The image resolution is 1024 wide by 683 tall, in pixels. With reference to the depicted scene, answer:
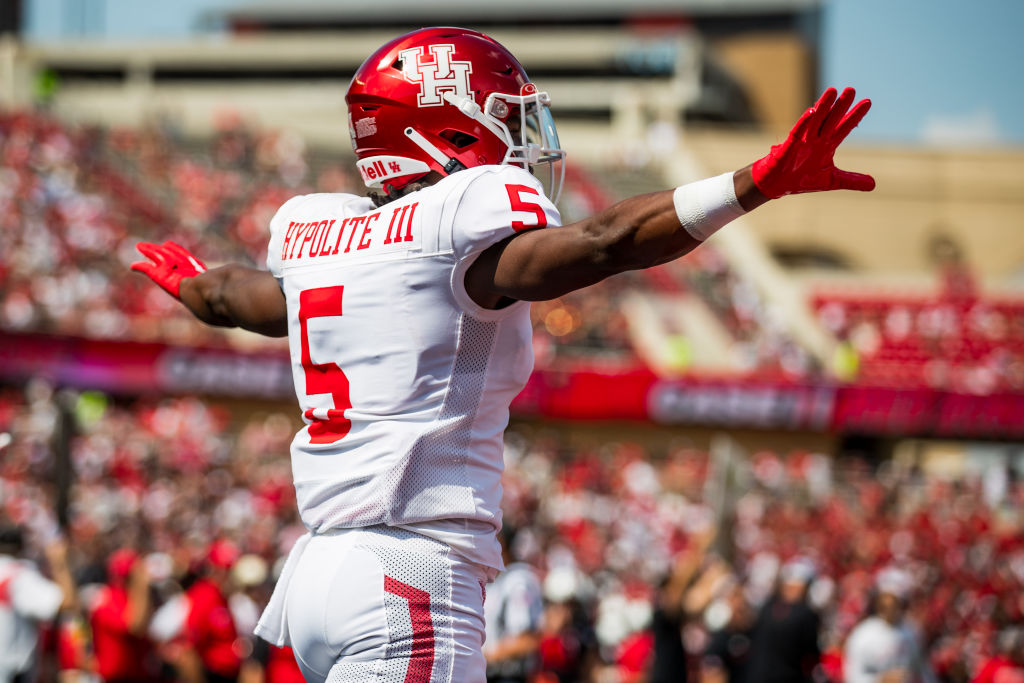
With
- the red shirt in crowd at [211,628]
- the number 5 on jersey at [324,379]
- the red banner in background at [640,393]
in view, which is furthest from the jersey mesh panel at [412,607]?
the red banner in background at [640,393]

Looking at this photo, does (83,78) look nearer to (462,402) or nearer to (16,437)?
(16,437)

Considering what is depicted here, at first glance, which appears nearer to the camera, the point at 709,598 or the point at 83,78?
the point at 709,598

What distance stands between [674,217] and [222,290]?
1408 mm

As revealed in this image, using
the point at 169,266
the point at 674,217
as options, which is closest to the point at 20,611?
the point at 169,266

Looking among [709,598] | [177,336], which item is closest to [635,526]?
[709,598]

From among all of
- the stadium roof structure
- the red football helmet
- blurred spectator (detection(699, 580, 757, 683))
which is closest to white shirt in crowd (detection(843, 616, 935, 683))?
blurred spectator (detection(699, 580, 757, 683))

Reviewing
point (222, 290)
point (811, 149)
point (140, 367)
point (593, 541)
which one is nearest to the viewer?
point (811, 149)

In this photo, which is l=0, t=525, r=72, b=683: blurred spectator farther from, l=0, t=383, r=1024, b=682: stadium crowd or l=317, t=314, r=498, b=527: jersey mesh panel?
l=317, t=314, r=498, b=527: jersey mesh panel

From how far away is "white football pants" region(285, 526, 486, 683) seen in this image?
91.7 inches

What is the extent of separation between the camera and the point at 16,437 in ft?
52.0

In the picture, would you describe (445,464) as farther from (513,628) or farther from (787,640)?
(787,640)

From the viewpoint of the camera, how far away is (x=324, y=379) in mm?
2584

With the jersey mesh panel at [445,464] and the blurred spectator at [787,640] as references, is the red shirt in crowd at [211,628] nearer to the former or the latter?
the blurred spectator at [787,640]

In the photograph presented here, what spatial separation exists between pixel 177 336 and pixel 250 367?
53.1 inches
